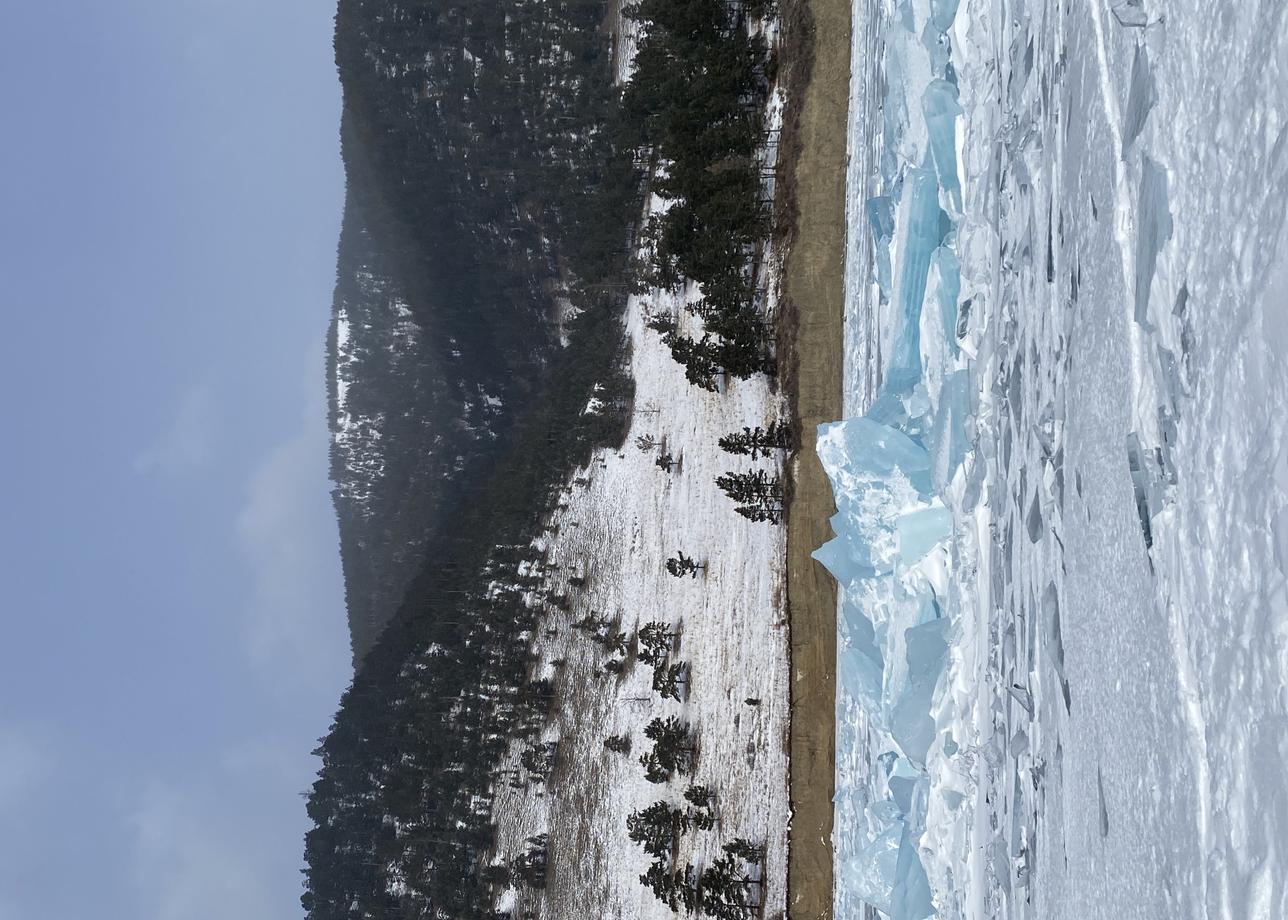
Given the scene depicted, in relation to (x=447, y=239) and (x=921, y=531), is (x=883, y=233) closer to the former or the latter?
(x=921, y=531)

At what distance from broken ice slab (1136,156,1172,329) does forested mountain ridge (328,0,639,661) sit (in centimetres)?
1888

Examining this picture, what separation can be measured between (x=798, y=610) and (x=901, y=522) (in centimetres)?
692

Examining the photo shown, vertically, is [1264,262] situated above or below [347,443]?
below

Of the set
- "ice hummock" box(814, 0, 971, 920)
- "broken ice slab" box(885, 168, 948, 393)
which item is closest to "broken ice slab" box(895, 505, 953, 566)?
"ice hummock" box(814, 0, 971, 920)

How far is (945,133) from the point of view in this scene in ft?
20.7

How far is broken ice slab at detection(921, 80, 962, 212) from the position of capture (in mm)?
6230

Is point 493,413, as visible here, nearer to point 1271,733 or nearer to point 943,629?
point 943,629

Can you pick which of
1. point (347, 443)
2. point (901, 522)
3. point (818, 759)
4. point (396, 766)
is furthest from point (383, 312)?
point (901, 522)

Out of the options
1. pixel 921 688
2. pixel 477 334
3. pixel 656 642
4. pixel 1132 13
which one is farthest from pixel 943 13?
pixel 477 334

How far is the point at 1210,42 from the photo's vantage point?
2453 millimetres

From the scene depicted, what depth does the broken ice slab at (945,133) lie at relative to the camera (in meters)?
6.23

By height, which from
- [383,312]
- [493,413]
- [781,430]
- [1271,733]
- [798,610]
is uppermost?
[383,312]

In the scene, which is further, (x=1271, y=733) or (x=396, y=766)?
(x=396, y=766)

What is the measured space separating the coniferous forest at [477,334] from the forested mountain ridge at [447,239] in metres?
0.08
